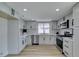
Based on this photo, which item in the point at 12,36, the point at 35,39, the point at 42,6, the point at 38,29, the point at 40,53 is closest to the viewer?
the point at 42,6

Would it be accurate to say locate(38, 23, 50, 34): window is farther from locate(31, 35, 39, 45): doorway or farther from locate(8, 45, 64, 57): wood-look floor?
locate(8, 45, 64, 57): wood-look floor

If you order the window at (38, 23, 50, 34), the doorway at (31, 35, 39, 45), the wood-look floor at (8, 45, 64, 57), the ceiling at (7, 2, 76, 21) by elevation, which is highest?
the ceiling at (7, 2, 76, 21)

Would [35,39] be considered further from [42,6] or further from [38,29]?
[42,6]

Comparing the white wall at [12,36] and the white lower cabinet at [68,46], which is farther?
the white wall at [12,36]

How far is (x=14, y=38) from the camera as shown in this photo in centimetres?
589

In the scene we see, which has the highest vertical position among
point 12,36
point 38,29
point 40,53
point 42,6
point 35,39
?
point 42,6

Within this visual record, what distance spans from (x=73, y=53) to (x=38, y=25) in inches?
298

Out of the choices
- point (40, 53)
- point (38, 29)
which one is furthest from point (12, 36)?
point (38, 29)

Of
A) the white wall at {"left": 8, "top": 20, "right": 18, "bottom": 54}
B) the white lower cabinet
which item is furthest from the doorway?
the white lower cabinet

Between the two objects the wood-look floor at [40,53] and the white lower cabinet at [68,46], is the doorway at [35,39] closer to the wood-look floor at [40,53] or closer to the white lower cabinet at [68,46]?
the wood-look floor at [40,53]

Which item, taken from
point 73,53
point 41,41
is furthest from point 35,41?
point 73,53

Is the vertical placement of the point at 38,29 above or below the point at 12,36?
above

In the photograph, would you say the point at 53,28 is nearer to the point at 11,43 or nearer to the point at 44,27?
the point at 44,27

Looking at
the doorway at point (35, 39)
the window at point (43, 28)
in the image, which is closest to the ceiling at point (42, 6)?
the doorway at point (35, 39)
